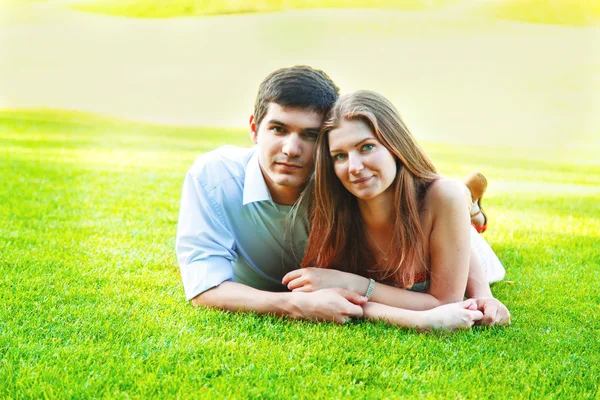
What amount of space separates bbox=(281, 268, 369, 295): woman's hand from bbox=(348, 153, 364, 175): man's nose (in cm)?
63

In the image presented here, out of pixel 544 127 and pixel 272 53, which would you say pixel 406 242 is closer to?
pixel 544 127

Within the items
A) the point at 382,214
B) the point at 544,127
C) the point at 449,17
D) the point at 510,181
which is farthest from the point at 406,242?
the point at 449,17

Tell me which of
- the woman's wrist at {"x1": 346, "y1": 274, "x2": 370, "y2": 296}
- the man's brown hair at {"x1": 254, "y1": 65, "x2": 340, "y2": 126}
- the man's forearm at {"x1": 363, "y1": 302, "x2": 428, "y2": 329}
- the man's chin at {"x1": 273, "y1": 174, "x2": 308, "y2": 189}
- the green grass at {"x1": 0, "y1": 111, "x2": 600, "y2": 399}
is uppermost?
the man's brown hair at {"x1": 254, "y1": 65, "x2": 340, "y2": 126}

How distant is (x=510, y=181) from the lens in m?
12.4

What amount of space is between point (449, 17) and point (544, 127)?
11539 millimetres

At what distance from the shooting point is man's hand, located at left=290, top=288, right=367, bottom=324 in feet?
12.2

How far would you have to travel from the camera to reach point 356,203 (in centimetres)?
411

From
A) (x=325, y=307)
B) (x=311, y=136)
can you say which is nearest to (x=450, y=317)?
(x=325, y=307)

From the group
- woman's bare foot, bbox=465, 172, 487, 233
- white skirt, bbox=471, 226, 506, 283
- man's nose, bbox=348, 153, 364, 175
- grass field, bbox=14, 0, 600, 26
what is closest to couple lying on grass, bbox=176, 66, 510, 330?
man's nose, bbox=348, 153, 364, 175

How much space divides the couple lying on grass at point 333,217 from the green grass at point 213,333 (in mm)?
148

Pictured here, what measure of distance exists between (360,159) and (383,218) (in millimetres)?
504

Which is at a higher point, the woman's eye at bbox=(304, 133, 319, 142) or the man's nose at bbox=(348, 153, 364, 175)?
the woman's eye at bbox=(304, 133, 319, 142)

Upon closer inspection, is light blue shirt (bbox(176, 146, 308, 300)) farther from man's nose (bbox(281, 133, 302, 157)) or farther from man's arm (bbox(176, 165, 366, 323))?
man's nose (bbox(281, 133, 302, 157))

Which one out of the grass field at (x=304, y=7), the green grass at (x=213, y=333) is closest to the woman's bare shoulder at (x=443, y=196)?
the green grass at (x=213, y=333)
